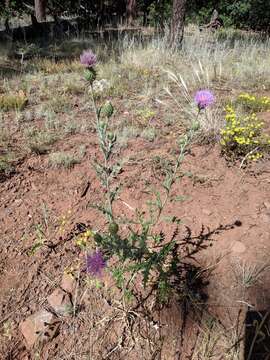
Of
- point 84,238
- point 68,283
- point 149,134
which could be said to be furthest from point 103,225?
point 149,134

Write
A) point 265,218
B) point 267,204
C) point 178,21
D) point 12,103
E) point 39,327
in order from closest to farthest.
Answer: point 39,327 → point 265,218 → point 267,204 → point 12,103 → point 178,21

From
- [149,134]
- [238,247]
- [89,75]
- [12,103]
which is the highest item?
[89,75]

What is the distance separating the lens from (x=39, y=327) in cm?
189

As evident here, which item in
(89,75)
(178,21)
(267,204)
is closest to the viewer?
(89,75)

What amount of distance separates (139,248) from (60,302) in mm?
612

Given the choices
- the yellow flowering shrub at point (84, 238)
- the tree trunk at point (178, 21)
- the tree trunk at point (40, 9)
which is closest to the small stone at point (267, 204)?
the yellow flowering shrub at point (84, 238)

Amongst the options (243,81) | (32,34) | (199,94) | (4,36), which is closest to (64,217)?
(199,94)

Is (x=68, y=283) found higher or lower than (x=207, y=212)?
lower

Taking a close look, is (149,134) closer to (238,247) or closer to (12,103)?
(238,247)

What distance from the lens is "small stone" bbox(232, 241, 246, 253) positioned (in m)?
2.20

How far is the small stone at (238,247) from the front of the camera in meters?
2.20

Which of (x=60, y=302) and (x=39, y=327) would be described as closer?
(x=39, y=327)

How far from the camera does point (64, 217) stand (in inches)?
97.3

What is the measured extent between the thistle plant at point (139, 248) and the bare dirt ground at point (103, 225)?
11 cm
